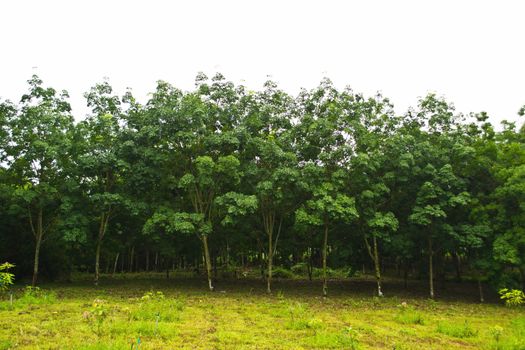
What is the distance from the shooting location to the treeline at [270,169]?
72.5 feet

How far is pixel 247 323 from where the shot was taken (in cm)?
1452

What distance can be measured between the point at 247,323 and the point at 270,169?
11.2m

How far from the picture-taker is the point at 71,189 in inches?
922

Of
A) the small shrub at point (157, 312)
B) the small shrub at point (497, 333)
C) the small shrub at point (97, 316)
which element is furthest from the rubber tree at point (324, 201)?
the small shrub at point (97, 316)

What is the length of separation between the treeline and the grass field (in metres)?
3.79

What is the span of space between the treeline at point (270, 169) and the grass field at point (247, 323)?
3.79m

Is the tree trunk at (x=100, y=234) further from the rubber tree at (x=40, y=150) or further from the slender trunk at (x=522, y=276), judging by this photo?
the slender trunk at (x=522, y=276)

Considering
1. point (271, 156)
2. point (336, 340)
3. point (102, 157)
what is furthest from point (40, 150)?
point (336, 340)

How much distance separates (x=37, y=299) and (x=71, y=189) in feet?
25.6

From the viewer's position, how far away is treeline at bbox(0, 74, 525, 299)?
22.1m

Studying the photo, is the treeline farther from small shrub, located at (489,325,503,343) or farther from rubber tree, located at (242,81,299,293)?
small shrub, located at (489,325,503,343)

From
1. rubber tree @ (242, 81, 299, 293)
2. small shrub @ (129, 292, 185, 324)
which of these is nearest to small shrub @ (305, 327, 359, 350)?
small shrub @ (129, 292, 185, 324)

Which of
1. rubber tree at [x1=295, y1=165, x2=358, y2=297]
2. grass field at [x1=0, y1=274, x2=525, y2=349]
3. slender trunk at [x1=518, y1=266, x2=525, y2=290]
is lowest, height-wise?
grass field at [x1=0, y1=274, x2=525, y2=349]

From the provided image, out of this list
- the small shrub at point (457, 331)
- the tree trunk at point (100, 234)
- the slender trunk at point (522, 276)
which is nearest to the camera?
the small shrub at point (457, 331)
